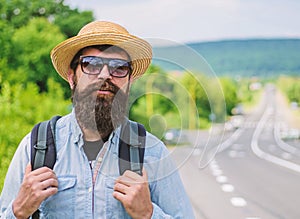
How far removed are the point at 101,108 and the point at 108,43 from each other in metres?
0.24

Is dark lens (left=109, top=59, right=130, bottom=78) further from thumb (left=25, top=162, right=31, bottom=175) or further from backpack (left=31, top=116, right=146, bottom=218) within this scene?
thumb (left=25, top=162, right=31, bottom=175)

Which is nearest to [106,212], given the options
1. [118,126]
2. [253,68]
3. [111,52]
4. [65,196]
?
[65,196]

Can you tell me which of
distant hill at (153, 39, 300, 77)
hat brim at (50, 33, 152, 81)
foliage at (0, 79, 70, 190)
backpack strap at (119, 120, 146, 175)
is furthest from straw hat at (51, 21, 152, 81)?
distant hill at (153, 39, 300, 77)

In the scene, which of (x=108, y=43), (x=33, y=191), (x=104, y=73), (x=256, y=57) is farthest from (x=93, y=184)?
(x=256, y=57)

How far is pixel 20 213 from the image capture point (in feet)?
7.23

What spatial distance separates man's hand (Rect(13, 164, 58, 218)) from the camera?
2.18 m

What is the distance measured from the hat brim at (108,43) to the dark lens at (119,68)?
0.27 ft

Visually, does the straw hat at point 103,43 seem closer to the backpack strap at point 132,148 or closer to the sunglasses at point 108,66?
the sunglasses at point 108,66

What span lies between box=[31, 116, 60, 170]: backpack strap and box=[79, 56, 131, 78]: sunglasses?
24 cm

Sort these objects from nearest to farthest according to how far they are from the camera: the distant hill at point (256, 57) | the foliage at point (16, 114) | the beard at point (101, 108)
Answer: the beard at point (101, 108) → the foliage at point (16, 114) → the distant hill at point (256, 57)

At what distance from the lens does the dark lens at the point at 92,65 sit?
2.36m

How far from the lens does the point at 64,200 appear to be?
2270 mm

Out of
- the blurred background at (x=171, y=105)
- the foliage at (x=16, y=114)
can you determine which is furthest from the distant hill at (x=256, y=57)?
the foliage at (x=16, y=114)

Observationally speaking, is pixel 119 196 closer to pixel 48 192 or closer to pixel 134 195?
pixel 134 195
